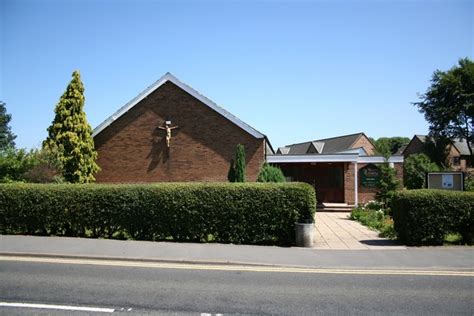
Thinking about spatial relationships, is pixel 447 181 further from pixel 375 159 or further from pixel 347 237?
pixel 375 159

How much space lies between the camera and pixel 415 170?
2527 cm

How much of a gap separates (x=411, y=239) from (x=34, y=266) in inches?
366

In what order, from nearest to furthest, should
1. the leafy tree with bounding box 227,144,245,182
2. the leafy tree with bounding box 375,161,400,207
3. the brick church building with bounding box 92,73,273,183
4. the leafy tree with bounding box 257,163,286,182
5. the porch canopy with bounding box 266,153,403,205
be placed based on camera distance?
1. the leafy tree with bounding box 257,163,286,182
2. the leafy tree with bounding box 227,144,245,182
3. the brick church building with bounding box 92,73,273,183
4. the leafy tree with bounding box 375,161,400,207
5. the porch canopy with bounding box 266,153,403,205

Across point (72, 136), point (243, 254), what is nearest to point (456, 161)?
point (72, 136)

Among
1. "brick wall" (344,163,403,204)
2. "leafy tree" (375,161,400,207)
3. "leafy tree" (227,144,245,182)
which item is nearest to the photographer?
"leafy tree" (227,144,245,182)

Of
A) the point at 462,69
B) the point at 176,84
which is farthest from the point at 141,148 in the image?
the point at 462,69

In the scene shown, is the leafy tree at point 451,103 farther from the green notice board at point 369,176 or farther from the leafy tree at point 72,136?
the leafy tree at point 72,136

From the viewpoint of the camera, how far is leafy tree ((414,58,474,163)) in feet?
159

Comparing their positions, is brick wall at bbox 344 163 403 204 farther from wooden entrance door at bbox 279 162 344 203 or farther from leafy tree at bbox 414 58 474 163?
leafy tree at bbox 414 58 474 163

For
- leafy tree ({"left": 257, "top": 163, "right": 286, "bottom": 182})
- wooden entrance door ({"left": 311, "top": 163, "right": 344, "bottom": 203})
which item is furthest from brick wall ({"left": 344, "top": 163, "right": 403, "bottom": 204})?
leafy tree ({"left": 257, "top": 163, "right": 286, "bottom": 182})

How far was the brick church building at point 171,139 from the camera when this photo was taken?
20656 millimetres

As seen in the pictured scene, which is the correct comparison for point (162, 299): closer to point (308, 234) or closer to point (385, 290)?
point (385, 290)

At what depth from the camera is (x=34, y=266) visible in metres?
8.38

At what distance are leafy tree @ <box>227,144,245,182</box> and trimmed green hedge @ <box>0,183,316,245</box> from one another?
7.08 m
